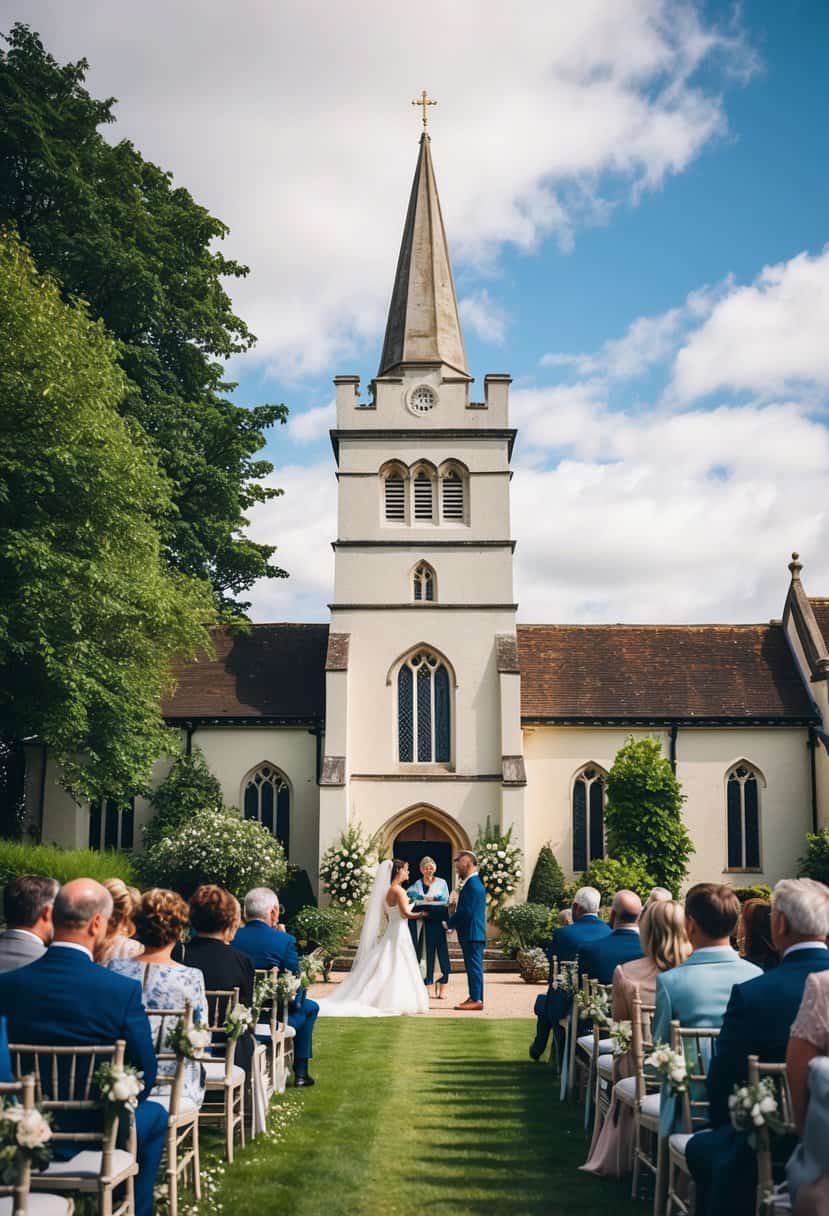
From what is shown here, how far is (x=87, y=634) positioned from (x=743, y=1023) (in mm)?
19617

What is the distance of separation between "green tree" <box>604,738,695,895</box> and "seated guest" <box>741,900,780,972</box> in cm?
2037

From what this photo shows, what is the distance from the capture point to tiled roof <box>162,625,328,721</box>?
3058cm

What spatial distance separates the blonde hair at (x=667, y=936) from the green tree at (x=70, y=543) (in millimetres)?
15754

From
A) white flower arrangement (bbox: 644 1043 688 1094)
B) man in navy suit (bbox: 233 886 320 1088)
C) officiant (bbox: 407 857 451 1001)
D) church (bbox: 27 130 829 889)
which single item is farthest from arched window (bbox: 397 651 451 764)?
white flower arrangement (bbox: 644 1043 688 1094)

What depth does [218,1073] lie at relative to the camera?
8.52 metres

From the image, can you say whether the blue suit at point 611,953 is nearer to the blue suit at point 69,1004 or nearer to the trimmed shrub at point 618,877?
the blue suit at point 69,1004

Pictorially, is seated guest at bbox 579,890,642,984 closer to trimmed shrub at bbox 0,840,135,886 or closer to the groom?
the groom

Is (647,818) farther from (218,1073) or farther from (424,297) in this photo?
(218,1073)

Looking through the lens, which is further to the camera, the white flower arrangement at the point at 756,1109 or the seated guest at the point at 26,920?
the seated guest at the point at 26,920

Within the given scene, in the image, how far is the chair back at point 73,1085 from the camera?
18.0ft

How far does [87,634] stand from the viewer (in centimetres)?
2345

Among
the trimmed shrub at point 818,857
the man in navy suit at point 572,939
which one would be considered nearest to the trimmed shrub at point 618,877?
the trimmed shrub at point 818,857

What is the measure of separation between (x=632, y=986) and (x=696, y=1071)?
126cm

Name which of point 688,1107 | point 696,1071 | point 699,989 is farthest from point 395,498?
point 688,1107
